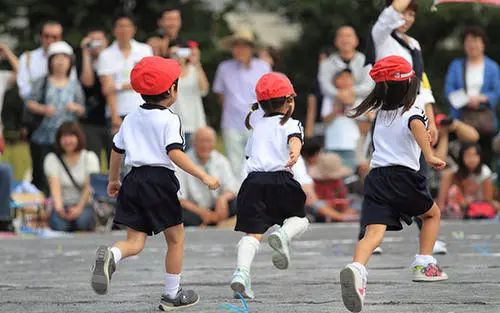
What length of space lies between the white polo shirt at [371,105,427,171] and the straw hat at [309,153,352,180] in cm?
735

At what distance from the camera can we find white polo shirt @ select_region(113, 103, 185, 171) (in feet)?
30.8

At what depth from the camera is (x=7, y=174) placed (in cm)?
1612

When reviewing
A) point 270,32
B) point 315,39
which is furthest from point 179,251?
point 270,32

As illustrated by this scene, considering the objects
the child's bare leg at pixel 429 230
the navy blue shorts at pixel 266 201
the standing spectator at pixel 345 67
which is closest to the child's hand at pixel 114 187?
the navy blue shorts at pixel 266 201

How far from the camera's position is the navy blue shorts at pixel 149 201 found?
30.8 ft

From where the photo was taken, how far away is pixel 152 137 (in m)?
9.44

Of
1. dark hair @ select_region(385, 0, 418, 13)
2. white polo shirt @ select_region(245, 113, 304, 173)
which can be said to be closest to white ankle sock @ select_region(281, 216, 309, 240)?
white polo shirt @ select_region(245, 113, 304, 173)

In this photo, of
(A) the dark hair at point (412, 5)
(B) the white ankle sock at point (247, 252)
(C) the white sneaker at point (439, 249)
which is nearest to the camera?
(B) the white ankle sock at point (247, 252)

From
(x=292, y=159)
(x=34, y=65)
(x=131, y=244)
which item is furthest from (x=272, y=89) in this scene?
(x=34, y=65)

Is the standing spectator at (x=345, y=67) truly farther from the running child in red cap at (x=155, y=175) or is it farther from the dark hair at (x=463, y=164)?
the running child in red cap at (x=155, y=175)

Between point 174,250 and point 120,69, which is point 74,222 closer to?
point 120,69

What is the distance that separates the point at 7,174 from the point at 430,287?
704cm

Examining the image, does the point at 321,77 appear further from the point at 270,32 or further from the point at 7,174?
the point at 270,32

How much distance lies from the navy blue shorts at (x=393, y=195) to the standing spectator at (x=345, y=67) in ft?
23.5
